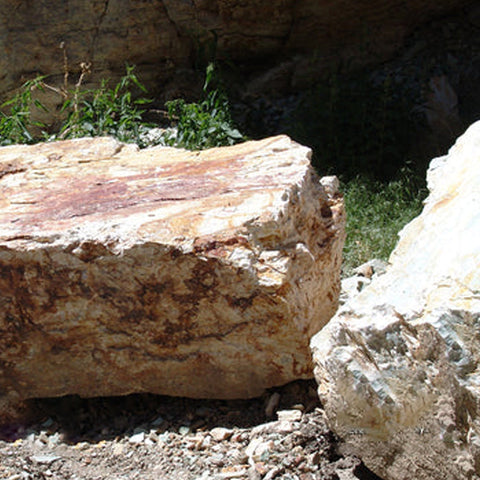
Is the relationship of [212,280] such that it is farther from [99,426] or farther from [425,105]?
[425,105]

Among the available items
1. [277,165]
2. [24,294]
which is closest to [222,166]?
[277,165]

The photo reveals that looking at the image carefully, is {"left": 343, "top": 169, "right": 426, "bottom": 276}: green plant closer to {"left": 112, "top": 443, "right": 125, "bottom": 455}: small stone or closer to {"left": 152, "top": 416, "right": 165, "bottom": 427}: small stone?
{"left": 152, "top": 416, "right": 165, "bottom": 427}: small stone

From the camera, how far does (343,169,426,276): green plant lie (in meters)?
4.22

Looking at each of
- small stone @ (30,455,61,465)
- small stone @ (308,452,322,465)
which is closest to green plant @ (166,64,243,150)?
small stone @ (30,455,61,465)

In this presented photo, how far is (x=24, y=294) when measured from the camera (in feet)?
9.17

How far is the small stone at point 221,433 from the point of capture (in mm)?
2771

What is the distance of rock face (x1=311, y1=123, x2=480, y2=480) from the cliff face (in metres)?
3.90

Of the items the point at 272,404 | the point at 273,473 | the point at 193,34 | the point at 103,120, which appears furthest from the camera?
the point at 193,34

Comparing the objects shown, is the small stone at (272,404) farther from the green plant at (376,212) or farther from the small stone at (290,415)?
the green plant at (376,212)

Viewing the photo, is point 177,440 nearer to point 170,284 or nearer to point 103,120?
point 170,284

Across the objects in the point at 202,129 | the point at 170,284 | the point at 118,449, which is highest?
the point at 170,284

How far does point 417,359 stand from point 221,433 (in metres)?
0.98

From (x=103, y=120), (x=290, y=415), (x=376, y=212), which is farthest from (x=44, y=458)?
(x=103, y=120)

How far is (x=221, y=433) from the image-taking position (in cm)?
279
